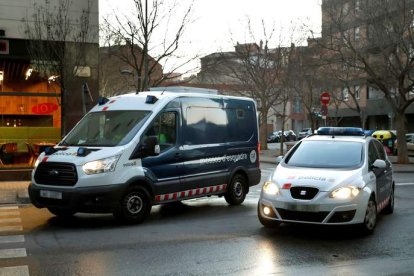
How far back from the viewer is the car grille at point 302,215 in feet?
25.9

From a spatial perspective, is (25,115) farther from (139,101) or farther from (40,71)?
(139,101)

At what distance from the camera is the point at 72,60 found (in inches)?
593

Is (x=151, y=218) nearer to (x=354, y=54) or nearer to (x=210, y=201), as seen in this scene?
(x=210, y=201)

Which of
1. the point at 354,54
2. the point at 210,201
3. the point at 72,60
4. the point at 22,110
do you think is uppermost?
the point at 354,54

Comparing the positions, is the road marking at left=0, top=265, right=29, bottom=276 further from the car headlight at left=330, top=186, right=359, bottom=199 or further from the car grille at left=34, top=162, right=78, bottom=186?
the car headlight at left=330, top=186, right=359, bottom=199

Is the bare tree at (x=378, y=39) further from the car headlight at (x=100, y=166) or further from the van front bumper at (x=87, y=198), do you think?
the van front bumper at (x=87, y=198)

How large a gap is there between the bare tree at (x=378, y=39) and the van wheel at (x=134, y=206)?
1744 cm

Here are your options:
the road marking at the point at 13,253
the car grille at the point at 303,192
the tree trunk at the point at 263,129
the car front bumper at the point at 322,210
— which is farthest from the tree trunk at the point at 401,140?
the road marking at the point at 13,253

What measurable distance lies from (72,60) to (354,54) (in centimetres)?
1490

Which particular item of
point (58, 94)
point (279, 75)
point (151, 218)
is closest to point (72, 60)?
point (58, 94)

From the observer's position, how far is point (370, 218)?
331 inches

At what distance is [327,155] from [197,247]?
9.64ft

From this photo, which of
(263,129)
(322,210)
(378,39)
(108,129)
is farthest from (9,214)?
(263,129)

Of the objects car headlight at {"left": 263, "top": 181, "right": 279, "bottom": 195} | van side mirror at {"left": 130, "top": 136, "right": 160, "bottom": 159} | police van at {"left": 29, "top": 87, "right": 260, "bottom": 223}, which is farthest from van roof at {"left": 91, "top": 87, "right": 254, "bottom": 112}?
car headlight at {"left": 263, "top": 181, "right": 279, "bottom": 195}
